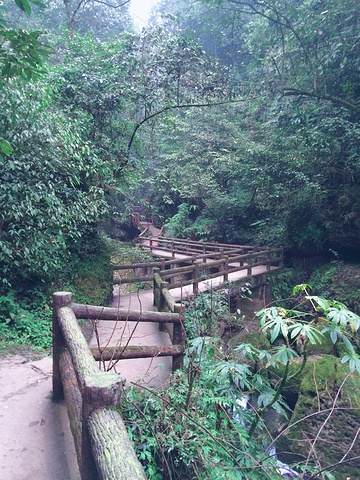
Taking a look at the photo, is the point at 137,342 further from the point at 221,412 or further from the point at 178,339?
the point at 221,412

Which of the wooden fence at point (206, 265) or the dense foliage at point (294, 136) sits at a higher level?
the dense foliage at point (294, 136)

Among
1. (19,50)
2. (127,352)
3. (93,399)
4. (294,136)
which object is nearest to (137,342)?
(127,352)

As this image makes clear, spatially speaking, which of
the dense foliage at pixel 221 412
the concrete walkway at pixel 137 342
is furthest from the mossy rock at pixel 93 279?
the dense foliage at pixel 221 412

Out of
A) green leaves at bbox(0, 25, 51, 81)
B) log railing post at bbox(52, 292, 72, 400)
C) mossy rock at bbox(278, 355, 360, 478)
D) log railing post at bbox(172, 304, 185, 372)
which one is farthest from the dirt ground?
mossy rock at bbox(278, 355, 360, 478)

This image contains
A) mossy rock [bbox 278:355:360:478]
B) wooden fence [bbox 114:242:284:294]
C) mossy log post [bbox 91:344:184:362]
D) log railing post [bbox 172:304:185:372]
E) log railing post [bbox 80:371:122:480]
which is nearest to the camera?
log railing post [bbox 80:371:122:480]

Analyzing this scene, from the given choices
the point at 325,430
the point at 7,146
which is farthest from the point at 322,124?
the point at 7,146

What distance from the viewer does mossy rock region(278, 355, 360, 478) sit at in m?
5.08

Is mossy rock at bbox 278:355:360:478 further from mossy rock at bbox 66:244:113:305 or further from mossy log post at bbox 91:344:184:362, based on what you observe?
mossy rock at bbox 66:244:113:305

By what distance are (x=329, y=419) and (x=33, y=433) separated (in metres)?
4.63

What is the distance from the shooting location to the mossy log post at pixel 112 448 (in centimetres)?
146

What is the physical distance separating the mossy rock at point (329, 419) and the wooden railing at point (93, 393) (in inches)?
115

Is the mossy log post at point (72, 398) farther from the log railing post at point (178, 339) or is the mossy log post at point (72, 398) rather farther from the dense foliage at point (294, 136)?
the dense foliage at point (294, 136)

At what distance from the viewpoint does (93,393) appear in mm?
1691

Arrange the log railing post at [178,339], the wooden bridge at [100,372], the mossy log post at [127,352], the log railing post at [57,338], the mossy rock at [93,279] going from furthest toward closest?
the mossy rock at [93,279] < the log railing post at [178,339] < the mossy log post at [127,352] < the log railing post at [57,338] < the wooden bridge at [100,372]
